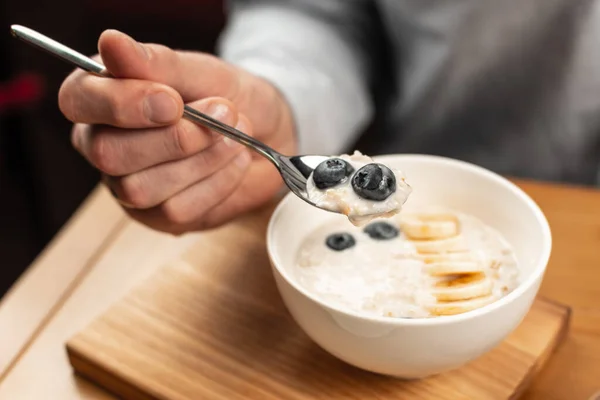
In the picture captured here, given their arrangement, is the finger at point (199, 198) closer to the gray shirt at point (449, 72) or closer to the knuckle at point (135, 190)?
the knuckle at point (135, 190)

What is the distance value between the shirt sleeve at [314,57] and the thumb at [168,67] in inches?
10.1

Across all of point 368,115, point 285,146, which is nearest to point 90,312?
point 285,146

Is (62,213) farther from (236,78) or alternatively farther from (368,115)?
(236,78)

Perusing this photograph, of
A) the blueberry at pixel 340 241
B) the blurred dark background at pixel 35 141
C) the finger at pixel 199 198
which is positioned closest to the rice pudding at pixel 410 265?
the blueberry at pixel 340 241

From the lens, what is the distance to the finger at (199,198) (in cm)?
80

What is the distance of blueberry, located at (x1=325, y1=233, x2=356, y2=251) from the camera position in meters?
0.78

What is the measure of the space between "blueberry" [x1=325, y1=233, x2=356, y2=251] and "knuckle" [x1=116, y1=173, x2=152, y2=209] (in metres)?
0.19

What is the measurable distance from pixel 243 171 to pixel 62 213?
1.23m

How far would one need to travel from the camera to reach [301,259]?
0.79 metres

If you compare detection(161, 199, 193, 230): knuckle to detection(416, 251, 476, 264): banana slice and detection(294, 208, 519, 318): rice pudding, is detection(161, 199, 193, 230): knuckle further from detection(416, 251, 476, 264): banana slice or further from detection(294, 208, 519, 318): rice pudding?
detection(416, 251, 476, 264): banana slice

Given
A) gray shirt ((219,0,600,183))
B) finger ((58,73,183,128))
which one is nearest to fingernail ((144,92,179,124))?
finger ((58,73,183,128))

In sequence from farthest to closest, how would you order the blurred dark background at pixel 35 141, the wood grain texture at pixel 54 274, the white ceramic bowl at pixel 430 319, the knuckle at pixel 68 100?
the blurred dark background at pixel 35 141, the wood grain texture at pixel 54 274, the knuckle at pixel 68 100, the white ceramic bowl at pixel 430 319

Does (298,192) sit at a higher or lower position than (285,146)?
higher

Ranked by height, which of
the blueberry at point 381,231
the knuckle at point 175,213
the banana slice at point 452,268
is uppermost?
the knuckle at point 175,213
